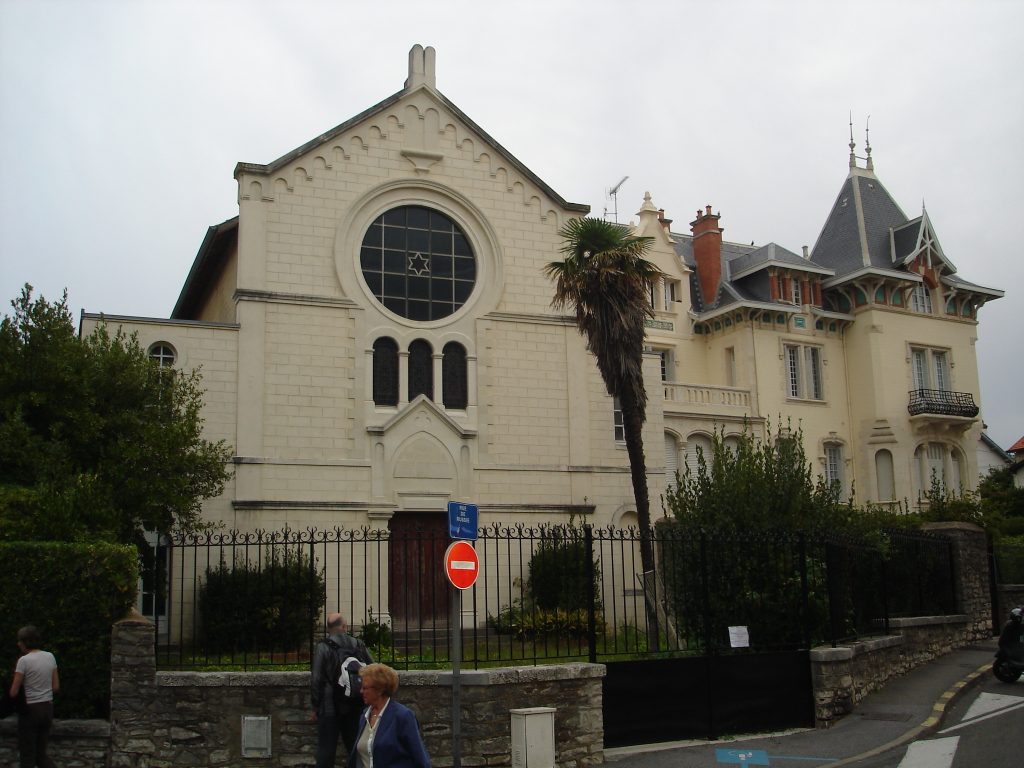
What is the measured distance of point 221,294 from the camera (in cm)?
2642

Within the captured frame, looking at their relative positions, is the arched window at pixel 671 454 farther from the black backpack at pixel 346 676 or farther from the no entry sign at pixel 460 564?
the black backpack at pixel 346 676

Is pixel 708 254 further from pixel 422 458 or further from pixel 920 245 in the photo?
pixel 422 458

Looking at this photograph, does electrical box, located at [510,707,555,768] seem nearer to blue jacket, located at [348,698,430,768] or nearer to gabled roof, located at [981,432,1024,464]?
blue jacket, located at [348,698,430,768]

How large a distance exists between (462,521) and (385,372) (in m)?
13.9

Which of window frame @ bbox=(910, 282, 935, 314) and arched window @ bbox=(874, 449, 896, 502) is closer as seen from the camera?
arched window @ bbox=(874, 449, 896, 502)

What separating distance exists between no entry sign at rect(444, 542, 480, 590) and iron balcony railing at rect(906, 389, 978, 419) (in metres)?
28.4

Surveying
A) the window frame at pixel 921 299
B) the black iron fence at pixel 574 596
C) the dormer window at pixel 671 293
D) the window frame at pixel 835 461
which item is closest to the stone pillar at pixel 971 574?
the black iron fence at pixel 574 596

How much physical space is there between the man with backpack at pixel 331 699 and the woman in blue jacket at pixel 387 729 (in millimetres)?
3462

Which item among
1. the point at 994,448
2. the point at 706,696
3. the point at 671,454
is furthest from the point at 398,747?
the point at 994,448

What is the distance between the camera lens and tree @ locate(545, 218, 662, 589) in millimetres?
22406

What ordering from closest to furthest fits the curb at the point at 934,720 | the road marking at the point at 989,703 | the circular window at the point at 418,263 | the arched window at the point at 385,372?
the curb at the point at 934,720
the road marking at the point at 989,703
the arched window at the point at 385,372
the circular window at the point at 418,263

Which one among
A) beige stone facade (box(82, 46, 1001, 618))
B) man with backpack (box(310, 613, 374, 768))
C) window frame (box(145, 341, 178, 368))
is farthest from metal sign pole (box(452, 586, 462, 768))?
window frame (box(145, 341, 178, 368))

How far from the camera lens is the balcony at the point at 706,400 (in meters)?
32.4

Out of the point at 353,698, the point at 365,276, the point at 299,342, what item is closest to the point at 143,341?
the point at 299,342
